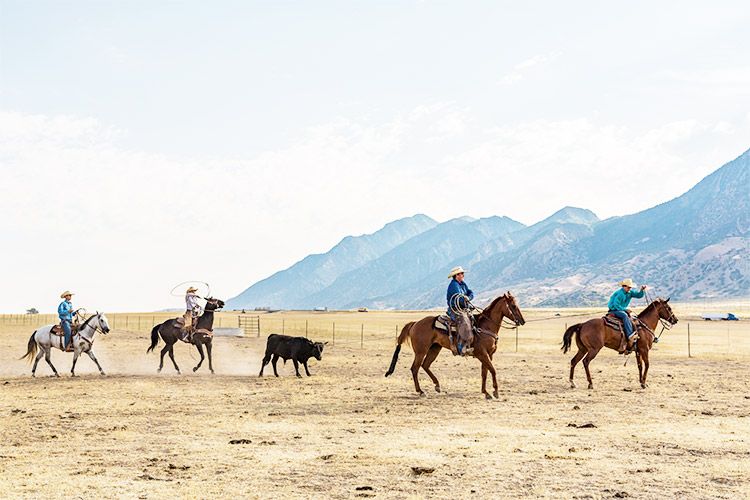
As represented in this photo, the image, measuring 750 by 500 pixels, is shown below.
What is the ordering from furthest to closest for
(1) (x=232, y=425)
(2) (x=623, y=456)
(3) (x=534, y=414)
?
(3) (x=534, y=414), (1) (x=232, y=425), (2) (x=623, y=456)

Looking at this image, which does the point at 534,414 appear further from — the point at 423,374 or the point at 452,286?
the point at 423,374

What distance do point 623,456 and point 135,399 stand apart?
1255cm

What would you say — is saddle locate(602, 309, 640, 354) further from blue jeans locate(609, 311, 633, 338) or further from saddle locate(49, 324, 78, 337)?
saddle locate(49, 324, 78, 337)

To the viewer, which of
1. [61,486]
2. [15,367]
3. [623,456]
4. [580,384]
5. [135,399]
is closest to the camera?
[61,486]

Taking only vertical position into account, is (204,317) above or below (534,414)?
above

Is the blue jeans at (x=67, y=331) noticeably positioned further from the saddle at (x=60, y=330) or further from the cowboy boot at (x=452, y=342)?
the cowboy boot at (x=452, y=342)

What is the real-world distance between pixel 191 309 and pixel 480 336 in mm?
11218

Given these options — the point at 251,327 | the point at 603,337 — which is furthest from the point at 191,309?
the point at 251,327

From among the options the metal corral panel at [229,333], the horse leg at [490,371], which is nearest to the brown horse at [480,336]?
the horse leg at [490,371]

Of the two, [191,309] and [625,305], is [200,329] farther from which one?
[625,305]

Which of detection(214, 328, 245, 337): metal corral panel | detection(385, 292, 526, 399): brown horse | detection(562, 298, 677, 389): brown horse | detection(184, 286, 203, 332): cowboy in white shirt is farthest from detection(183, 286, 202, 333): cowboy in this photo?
detection(214, 328, 245, 337): metal corral panel

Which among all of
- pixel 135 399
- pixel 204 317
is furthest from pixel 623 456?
pixel 204 317

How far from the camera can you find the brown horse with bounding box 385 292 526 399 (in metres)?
20.0

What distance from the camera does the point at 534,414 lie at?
1684 centimetres
